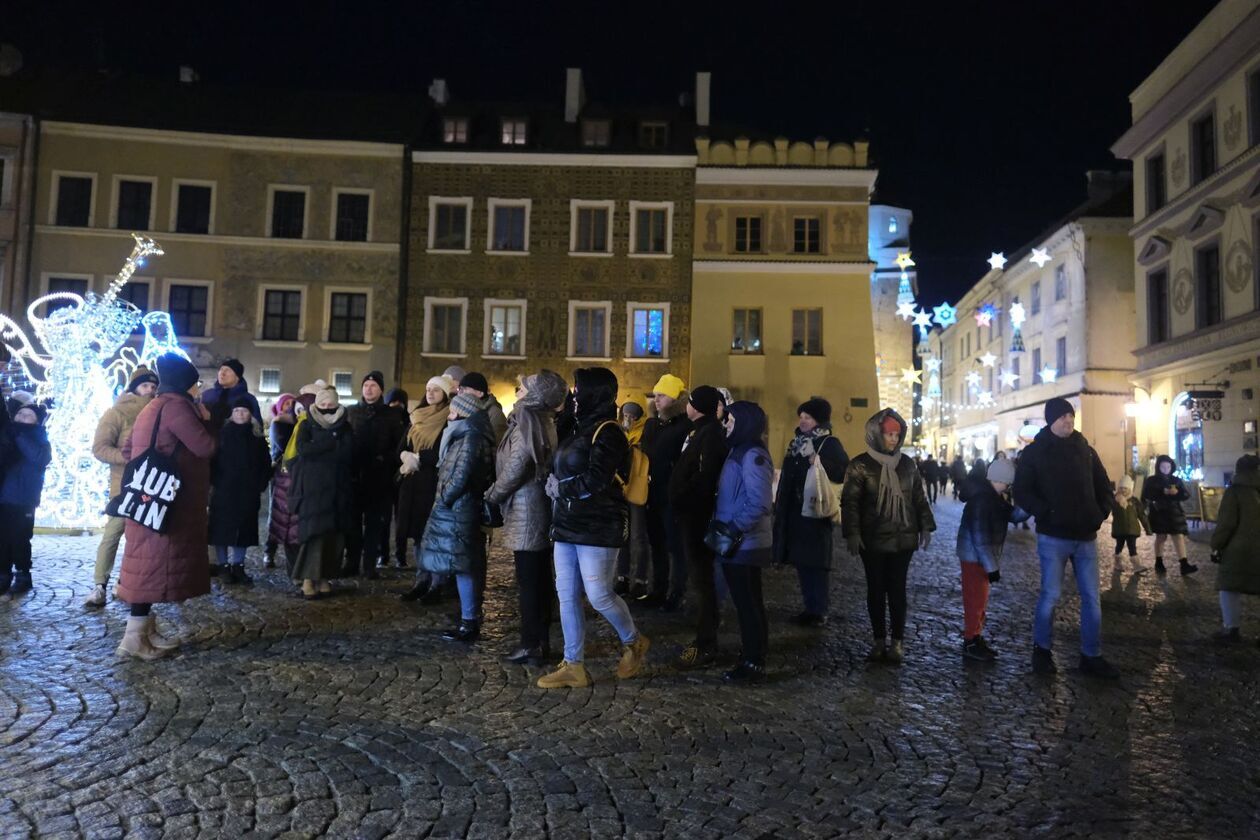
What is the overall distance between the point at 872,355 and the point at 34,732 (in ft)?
87.9

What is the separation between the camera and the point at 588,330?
28906 millimetres

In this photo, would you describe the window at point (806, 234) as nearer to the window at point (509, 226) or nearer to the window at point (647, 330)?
the window at point (647, 330)

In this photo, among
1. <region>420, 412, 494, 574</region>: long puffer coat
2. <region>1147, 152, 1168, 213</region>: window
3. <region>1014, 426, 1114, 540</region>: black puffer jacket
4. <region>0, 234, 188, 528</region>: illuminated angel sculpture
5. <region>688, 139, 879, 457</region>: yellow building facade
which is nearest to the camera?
<region>1014, 426, 1114, 540</region>: black puffer jacket

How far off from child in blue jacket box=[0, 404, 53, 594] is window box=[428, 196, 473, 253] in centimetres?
2152

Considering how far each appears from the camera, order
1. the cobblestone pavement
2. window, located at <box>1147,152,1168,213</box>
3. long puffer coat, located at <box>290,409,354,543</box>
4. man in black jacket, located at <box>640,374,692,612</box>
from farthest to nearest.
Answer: window, located at <box>1147,152,1168,213</box>
man in black jacket, located at <box>640,374,692,612</box>
long puffer coat, located at <box>290,409,354,543</box>
the cobblestone pavement

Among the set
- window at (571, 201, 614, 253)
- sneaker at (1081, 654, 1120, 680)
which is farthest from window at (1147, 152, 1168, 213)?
sneaker at (1081, 654, 1120, 680)

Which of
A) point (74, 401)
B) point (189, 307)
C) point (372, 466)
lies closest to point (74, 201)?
point (189, 307)

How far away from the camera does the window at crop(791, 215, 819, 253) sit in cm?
2884

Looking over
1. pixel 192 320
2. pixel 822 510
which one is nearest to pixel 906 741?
pixel 822 510

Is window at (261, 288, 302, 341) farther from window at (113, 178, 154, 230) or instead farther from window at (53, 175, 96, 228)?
window at (53, 175, 96, 228)

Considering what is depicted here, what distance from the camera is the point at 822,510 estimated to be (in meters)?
7.49

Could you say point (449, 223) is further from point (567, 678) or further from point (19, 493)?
point (567, 678)

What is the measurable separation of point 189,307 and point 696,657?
27.2 meters

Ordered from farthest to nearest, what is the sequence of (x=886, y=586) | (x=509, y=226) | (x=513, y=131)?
(x=513, y=131), (x=509, y=226), (x=886, y=586)
